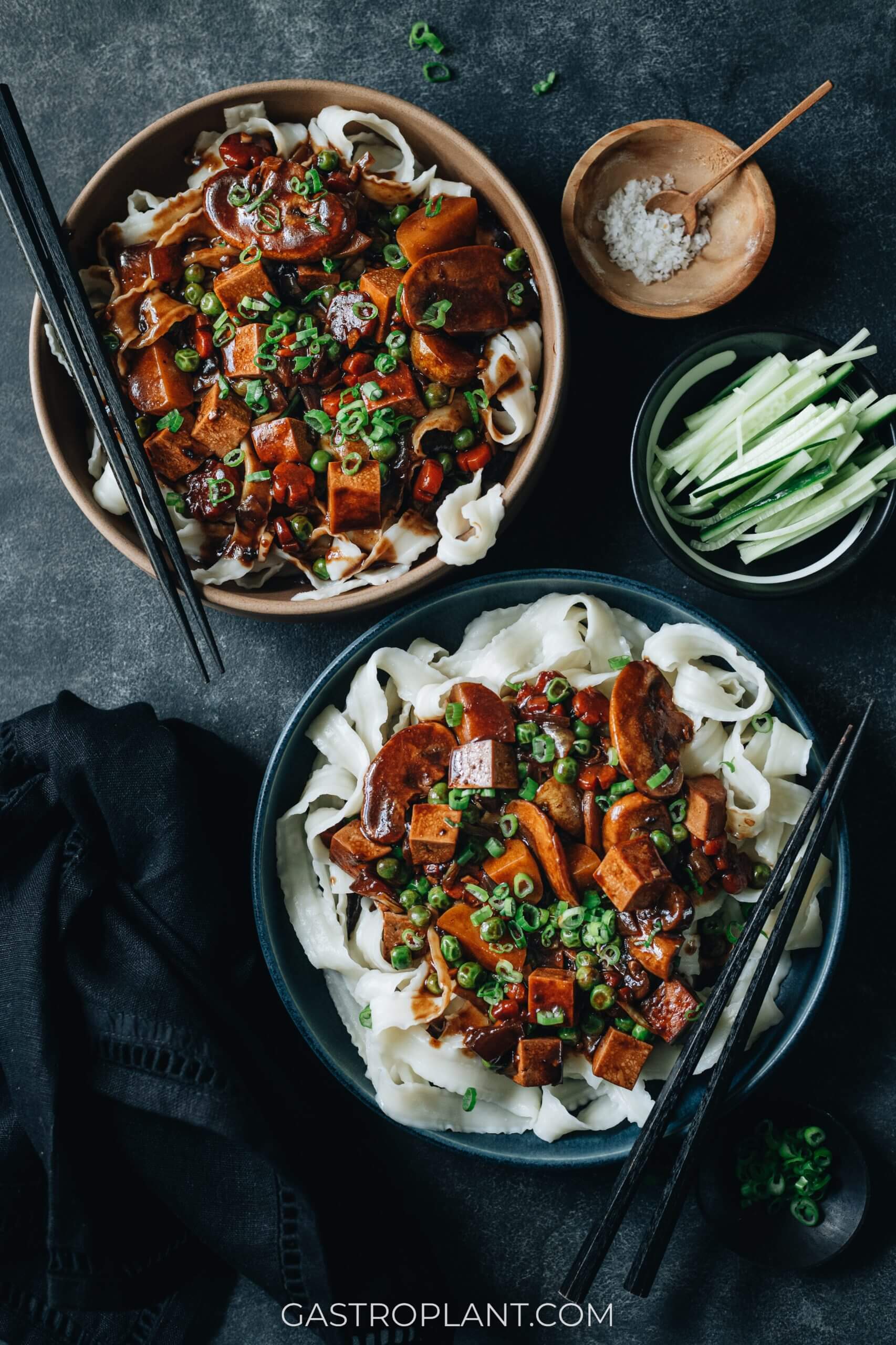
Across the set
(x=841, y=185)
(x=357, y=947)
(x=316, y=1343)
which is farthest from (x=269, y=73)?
(x=316, y=1343)

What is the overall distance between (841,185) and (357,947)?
3432 millimetres

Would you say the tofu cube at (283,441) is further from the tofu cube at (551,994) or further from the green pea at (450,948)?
the tofu cube at (551,994)

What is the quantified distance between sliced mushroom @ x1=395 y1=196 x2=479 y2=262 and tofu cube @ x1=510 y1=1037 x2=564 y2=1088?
2691mm

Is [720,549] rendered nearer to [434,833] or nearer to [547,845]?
[547,845]

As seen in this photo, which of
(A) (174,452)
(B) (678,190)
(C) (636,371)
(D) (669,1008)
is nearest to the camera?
(D) (669,1008)

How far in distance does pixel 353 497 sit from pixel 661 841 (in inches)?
61.2

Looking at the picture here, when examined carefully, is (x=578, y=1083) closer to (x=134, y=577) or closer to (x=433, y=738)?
(x=433, y=738)

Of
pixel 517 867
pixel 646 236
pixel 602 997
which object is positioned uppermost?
pixel 646 236

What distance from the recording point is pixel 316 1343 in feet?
12.7

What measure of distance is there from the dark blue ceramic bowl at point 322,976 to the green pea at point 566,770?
651 mm

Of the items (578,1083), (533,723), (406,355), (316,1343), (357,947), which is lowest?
(316,1343)

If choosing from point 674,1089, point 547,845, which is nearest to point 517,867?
point 547,845

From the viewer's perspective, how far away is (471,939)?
3.41 metres

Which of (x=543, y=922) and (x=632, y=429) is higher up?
(x=632, y=429)
